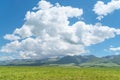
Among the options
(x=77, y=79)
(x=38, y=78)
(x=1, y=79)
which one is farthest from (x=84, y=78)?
(x=1, y=79)

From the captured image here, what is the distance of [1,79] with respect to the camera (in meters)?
36.0

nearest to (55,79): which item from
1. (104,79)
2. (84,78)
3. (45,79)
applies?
(45,79)

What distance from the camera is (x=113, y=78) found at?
131 ft

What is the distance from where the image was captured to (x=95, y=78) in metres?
39.1

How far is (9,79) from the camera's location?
36.3 meters

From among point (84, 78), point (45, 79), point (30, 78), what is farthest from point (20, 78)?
point (84, 78)

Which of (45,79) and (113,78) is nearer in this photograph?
(45,79)

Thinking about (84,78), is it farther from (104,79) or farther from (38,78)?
(38,78)

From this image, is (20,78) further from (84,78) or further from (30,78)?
(84,78)

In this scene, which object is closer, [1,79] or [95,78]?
[1,79]

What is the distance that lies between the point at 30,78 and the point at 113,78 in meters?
13.0

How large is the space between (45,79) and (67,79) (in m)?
3.22

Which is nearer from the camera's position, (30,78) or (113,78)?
(30,78)

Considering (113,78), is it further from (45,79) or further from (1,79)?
(1,79)
